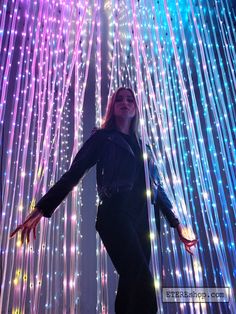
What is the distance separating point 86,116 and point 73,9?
1097 millimetres

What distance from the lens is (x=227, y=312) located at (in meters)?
2.71

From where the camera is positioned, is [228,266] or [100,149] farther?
[228,266]

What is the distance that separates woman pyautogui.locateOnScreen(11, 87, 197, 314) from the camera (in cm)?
107

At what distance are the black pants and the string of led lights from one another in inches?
52.0

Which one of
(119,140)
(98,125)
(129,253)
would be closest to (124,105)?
(119,140)

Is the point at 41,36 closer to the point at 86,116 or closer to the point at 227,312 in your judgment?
the point at 86,116

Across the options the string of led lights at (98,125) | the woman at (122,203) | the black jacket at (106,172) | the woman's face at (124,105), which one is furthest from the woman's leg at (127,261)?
the string of led lights at (98,125)

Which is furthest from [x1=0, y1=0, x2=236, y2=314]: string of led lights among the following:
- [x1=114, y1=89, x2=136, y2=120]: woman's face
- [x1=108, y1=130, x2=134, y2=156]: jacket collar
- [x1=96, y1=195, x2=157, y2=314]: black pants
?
[x1=96, y1=195, x2=157, y2=314]: black pants

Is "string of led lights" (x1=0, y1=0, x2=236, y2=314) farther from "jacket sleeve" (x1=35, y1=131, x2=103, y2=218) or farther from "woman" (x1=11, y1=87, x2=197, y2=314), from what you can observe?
"jacket sleeve" (x1=35, y1=131, x2=103, y2=218)

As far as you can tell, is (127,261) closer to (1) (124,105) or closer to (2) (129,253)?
(2) (129,253)

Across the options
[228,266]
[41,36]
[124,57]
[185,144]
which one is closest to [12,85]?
[41,36]

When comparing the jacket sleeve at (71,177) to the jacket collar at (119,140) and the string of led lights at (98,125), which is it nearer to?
the jacket collar at (119,140)

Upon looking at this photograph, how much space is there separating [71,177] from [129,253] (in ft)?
1.15

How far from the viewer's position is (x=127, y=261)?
109cm
